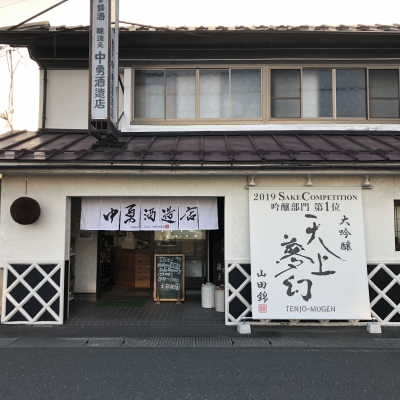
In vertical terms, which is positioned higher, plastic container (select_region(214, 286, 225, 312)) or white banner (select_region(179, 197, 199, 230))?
white banner (select_region(179, 197, 199, 230))

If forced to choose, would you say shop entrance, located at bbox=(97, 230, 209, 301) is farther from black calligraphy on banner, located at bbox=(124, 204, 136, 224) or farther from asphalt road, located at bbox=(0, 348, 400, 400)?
asphalt road, located at bbox=(0, 348, 400, 400)

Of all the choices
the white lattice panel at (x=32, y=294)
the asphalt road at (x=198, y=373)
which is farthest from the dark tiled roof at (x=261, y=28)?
the asphalt road at (x=198, y=373)

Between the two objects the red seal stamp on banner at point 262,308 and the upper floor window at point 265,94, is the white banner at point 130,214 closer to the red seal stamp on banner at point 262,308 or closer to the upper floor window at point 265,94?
the upper floor window at point 265,94

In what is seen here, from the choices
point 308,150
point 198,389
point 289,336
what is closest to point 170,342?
point 198,389

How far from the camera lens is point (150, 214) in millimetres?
7602

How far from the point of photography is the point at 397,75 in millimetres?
9008

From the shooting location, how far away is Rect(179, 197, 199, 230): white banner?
7.52m

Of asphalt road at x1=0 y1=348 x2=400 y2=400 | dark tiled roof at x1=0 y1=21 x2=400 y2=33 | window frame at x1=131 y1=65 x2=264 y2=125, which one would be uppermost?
dark tiled roof at x1=0 y1=21 x2=400 y2=33

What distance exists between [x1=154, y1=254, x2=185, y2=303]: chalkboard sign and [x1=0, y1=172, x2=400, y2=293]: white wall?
2421mm

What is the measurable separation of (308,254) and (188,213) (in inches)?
114

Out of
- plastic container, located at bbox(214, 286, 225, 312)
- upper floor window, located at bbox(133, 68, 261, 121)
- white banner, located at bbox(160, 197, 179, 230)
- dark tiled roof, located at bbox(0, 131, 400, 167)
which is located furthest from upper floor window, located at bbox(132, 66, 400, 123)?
plastic container, located at bbox(214, 286, 225, 312)

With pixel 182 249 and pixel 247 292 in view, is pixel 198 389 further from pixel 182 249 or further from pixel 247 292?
pixel 182 249

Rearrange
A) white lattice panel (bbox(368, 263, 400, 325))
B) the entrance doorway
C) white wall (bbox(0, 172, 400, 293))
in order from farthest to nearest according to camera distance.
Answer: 1. the entrance doorway
2. white wall (bbox(0, 172, 400, 293))
3. white lattice panel (bbox(368, 263, 400, 325))

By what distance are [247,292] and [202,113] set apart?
5.11 meters
